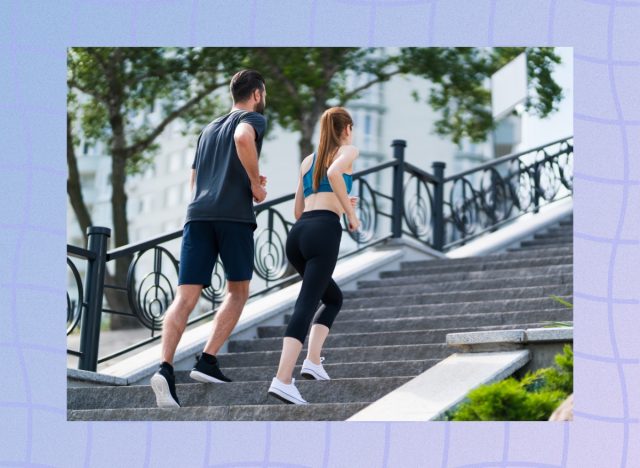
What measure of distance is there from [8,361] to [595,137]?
10.3ft

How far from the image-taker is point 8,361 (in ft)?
21.6

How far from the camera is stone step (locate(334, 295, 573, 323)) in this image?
865 cm

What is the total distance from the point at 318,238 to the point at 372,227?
5364mm

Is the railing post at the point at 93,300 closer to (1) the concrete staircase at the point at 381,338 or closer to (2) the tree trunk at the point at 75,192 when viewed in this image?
(1) the concrete staircase at the point at 381,338

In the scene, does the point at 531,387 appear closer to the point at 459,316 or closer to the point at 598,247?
the point at 598,247

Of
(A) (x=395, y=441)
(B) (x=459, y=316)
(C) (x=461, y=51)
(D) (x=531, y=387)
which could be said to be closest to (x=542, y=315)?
(B) (x=459, y=316)

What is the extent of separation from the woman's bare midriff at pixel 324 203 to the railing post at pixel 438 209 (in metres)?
5.60

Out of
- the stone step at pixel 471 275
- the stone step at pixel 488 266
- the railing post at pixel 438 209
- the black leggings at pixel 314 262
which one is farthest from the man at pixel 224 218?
the railing post at pixel 438 209

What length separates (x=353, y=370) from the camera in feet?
25.5

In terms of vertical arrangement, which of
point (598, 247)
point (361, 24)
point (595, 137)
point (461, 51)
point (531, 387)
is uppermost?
point (461, 51)

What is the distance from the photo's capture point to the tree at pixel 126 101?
1527 cm

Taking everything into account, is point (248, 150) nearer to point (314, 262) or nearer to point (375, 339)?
point (314, 262)

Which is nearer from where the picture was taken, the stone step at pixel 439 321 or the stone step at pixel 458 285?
the stone step at pixel 439 321

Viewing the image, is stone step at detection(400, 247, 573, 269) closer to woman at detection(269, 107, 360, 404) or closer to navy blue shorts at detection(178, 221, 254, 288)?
woman at detection(269, 107, 360, 404)
